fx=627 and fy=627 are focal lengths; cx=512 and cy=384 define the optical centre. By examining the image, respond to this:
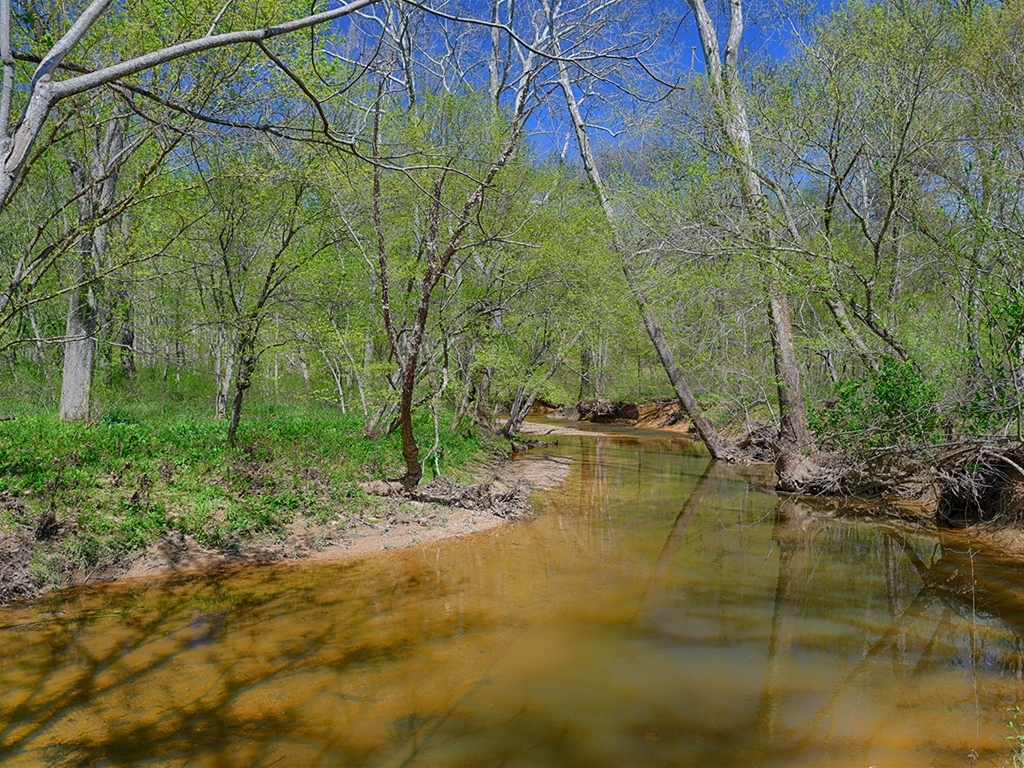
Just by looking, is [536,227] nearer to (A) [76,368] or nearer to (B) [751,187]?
(B) [751,187]

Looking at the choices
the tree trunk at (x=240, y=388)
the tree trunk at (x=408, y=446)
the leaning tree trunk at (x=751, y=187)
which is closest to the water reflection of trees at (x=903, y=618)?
the leaning tree trunk at (x=751, y=187)

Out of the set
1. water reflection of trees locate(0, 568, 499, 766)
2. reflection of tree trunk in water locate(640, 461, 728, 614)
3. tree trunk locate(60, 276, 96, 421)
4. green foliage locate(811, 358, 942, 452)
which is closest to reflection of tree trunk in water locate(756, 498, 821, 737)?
reflection of tree trunk in water locate(640, 461, 728, 614)

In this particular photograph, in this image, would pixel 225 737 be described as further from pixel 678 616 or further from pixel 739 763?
pixel 678 616

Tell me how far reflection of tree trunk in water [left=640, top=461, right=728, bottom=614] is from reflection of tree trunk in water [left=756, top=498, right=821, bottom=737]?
4.09 ft

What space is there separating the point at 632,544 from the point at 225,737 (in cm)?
611

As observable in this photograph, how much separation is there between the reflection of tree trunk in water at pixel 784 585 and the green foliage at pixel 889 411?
1544mm

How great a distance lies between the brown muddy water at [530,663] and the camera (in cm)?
381

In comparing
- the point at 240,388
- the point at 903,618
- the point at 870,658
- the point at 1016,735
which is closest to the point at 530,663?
the point at 870,658

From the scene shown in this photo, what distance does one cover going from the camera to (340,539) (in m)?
8.18

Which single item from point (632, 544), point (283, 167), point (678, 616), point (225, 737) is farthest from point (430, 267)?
point (225, 737)

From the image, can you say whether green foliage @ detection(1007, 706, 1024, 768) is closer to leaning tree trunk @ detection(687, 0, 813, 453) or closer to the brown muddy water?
the brown muddy water

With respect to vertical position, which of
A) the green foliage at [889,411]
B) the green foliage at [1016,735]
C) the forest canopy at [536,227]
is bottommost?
the green foliage at [1016,735]

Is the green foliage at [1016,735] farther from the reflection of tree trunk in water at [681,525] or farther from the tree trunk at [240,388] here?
the tree trunk at [240,388]

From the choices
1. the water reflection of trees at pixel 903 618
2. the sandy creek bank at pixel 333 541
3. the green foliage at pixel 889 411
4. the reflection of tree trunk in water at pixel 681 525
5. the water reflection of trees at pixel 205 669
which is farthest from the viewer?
the green foliage at pixel 889 411
